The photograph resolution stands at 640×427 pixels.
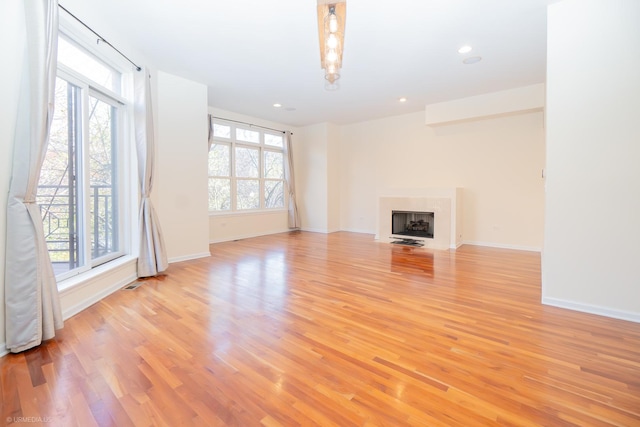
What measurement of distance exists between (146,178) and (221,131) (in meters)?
2.96

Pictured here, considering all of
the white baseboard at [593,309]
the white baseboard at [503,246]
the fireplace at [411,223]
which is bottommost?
the white baseboard at [593,309]

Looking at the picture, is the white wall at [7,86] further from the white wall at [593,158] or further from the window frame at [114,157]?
the white wall at [593,158]

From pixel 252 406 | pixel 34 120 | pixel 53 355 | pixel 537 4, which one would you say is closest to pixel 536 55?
pixel 537 4

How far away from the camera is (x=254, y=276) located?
3766mm

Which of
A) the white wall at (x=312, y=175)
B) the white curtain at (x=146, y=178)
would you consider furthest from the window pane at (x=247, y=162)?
the white curtain at (x=146, y=178)

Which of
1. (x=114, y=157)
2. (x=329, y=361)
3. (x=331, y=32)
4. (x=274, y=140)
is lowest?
(x=329, y=361)

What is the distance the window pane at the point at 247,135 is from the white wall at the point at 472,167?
2499 mm

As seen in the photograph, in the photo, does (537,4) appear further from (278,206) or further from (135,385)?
(278,206)

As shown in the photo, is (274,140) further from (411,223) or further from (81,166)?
(81,166)

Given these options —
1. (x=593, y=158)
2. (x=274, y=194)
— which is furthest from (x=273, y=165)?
(x=593, y=158)

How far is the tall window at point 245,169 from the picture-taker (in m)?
6.30

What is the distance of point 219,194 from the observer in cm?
636

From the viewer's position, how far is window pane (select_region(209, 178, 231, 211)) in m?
6.21

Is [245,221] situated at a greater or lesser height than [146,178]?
lesser
